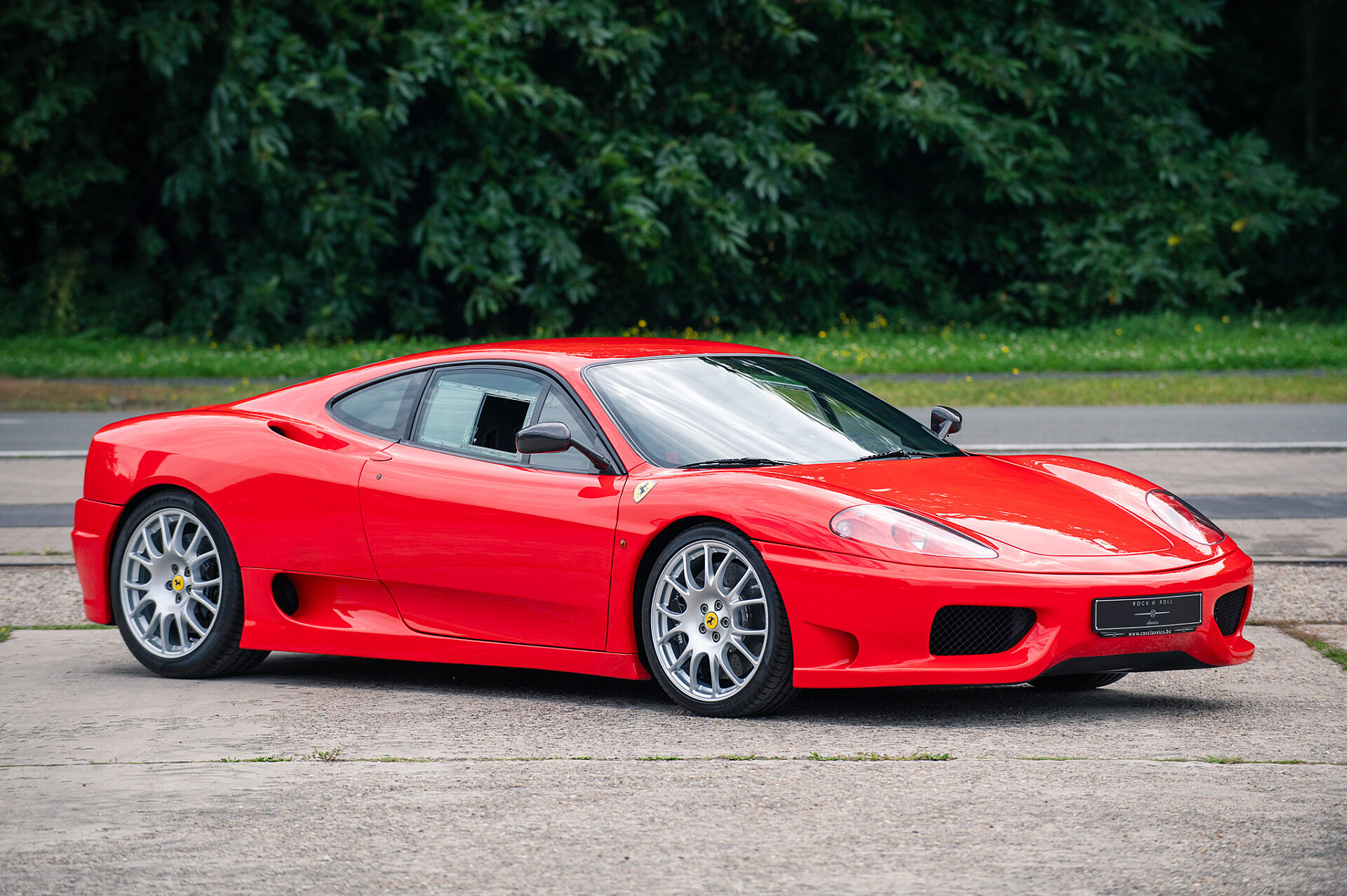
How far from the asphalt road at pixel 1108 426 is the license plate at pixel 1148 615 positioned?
8026mm

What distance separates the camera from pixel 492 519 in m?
5.64

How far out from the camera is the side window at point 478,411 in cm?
591

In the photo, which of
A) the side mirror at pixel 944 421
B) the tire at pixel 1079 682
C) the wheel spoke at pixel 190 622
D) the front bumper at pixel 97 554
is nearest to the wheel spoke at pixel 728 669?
the tire at pixel 1079 682

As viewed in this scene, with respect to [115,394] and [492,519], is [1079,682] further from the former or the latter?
[115,394]

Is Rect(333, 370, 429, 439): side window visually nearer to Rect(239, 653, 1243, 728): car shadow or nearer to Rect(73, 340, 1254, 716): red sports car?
Rect(73, 340, 1254, 716): red sports car

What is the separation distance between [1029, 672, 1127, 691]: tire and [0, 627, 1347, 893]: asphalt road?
0.20 feet

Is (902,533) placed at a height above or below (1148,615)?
above

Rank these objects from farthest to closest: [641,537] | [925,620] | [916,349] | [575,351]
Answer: [916,349]
[575,351]
[641,537]
[925,620]

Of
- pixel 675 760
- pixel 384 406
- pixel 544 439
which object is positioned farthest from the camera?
pixel 384 406

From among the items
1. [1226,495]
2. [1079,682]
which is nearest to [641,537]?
[1079,682]

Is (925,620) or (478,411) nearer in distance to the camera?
(925,620)

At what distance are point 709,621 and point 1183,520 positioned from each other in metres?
1.71

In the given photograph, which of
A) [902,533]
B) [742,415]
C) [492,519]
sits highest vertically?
[742,415]

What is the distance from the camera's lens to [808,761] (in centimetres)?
468
